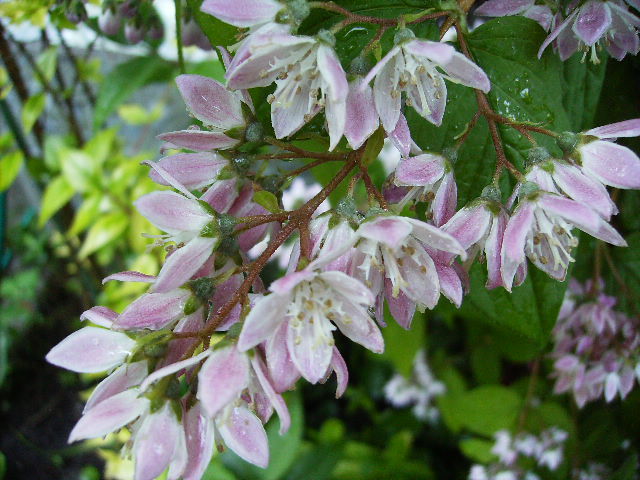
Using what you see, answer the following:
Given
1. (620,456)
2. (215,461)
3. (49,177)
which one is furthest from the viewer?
(49,177)

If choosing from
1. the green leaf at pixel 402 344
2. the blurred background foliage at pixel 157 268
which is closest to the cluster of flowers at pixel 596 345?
the blurred background foliage at pixel 157 268

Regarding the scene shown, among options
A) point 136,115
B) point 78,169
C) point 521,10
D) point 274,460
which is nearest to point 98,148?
point 78,169

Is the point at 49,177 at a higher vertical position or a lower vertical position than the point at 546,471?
higher

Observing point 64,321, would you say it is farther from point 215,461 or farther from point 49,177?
point 215,461

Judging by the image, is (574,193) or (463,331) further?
(463,331)

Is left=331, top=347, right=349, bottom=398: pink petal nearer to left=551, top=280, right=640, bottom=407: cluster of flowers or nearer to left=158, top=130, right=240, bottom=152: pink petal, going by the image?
left=158, top=130, right=240, bottom=152: pink petal

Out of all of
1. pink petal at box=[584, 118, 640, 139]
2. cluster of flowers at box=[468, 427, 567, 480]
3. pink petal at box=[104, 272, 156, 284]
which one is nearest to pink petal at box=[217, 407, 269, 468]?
pink petal at box=[104, 272, 156, 284]

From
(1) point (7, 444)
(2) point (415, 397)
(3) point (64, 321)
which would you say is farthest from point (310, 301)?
(3) point (64, 321)

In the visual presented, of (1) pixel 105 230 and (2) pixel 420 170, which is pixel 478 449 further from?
(2) pixel 420 170
